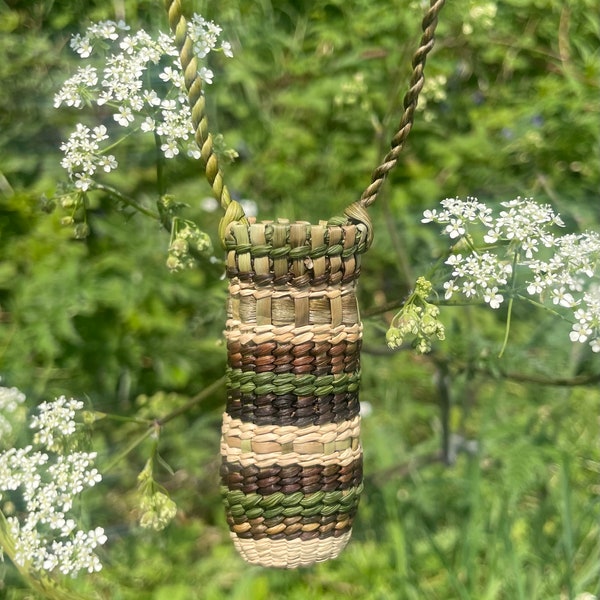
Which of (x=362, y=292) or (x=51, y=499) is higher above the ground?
(x=51, y=499)

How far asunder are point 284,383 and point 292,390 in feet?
0.05

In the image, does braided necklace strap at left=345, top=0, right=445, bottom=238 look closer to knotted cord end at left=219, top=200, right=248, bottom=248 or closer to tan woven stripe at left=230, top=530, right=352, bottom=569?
knotted cord end at left=219, top=200, right=248, bottom=248

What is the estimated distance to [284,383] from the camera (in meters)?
0.85

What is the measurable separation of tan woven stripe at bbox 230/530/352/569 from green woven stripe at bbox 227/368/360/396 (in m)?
0.23

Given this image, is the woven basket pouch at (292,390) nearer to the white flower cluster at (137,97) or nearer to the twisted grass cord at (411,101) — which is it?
the twisted grass cord at (411,101)

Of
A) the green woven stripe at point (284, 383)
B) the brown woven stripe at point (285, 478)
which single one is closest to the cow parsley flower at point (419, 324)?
the green woven stripe at point (284, 383)

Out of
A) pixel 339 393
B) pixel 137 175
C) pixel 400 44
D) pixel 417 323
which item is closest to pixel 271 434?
pixel 339 393

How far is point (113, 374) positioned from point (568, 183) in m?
1.75

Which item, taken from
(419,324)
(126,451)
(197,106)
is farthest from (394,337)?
(126,451)

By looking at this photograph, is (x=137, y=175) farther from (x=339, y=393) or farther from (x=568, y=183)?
(x=568, y=183)

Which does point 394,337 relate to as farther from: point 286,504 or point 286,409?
point 286,504

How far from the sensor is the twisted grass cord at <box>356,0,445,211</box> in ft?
2.64

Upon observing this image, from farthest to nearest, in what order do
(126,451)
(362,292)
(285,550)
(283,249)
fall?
1. (362,292)
2. (126,451)
3. (285,550)
4. (283,249)

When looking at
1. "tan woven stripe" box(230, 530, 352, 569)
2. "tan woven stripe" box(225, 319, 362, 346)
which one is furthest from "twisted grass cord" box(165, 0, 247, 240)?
"tan woven stripe" box(230, 530, 352, 569)
